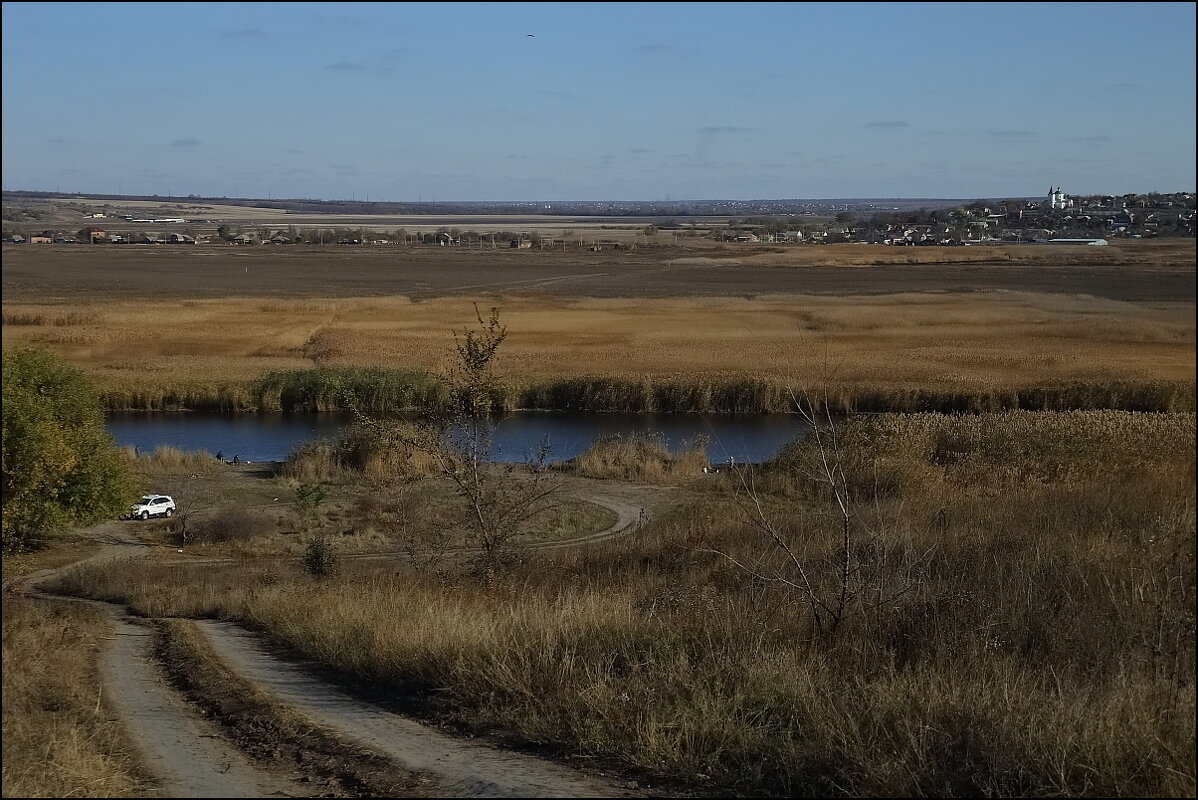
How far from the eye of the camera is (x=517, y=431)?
41.8m

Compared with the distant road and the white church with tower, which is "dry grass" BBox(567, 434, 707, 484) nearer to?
the distant road

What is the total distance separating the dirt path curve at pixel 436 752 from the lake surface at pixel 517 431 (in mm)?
27256

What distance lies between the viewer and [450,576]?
13805mm

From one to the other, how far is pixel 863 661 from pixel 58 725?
5.06 meters

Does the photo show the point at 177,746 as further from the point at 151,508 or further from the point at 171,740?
the point at 151,508

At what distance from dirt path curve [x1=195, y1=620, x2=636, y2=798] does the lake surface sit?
27.3 meters

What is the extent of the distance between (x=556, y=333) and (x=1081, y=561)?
5300 centimetres

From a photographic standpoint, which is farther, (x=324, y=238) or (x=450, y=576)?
(x=324, y=238)

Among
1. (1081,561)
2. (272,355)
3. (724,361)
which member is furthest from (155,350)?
(1081,561)

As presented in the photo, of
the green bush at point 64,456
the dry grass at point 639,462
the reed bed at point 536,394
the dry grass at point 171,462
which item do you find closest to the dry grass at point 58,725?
the green bush at point 64,456

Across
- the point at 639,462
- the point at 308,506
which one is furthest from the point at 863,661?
the point at 639,462

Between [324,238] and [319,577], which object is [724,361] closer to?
[319,577]

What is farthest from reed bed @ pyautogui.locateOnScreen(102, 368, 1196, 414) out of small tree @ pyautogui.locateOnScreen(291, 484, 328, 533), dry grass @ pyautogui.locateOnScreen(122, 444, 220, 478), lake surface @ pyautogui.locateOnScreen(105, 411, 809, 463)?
small tree @ pyautogui.locateOnScreen(291, 484, 328, 533)

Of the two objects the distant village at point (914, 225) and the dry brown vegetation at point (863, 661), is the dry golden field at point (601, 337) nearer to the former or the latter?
the distant village at point (914, 225)
